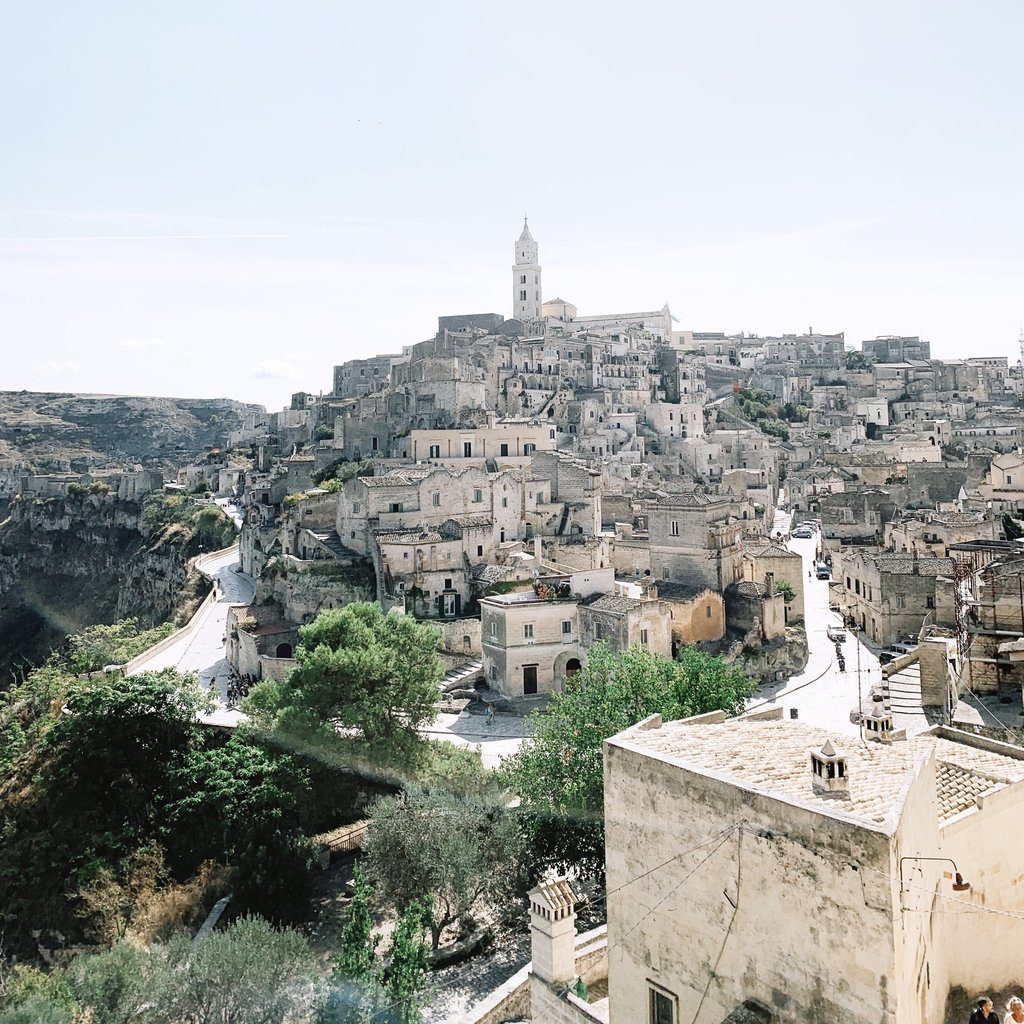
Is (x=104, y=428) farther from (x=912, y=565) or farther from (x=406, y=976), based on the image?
(x=406, y=976)

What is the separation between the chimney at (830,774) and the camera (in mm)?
8289

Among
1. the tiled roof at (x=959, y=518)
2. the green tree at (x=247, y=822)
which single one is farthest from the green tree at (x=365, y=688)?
the tiled roof at (x=959, y=518)

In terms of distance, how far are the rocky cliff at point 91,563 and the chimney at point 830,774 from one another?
50780 mm

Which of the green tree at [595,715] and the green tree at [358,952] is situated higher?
the green tree at [595,715]

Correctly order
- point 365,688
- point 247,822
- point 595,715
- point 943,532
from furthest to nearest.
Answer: point 943,532 → point 365,688 → point 247,822 → point 595,715

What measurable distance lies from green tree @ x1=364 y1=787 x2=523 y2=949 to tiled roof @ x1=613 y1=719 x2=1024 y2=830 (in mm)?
9176

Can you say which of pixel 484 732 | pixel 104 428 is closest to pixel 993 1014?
pixel 484 732

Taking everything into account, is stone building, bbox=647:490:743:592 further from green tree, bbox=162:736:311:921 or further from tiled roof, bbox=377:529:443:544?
green tree, bbox=162:736:311:921

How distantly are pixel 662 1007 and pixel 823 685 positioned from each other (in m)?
25.7

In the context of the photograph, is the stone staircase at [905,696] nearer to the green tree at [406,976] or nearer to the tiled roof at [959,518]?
the green tree at [406,976]

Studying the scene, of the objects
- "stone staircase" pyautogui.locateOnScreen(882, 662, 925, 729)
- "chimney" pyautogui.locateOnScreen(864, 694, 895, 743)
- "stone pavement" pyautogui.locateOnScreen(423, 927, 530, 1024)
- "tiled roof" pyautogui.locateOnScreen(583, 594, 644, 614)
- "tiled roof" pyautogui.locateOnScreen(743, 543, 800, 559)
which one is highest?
"tiled roof" pyautogui.locateOnScreen(743, 543, 800, 559)

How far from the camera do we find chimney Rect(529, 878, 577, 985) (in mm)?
11727

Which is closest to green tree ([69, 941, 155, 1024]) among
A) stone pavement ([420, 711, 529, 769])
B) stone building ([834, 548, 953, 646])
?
stone pavement ([420, 711, 529, 769])

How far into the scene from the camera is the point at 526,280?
103 meters
